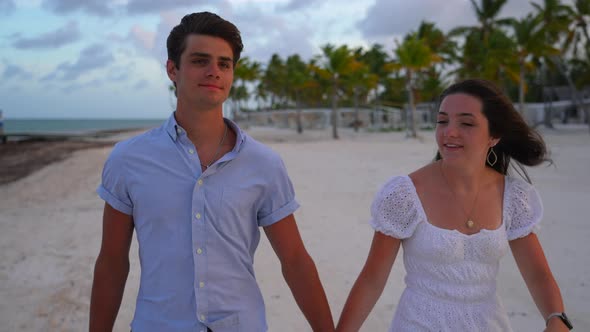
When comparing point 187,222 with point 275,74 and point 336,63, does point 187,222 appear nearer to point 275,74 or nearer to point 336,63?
point 336,63

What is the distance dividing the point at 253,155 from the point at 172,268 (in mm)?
549

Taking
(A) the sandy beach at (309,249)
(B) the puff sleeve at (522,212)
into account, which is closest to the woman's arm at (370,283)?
(B) the puff sleeve at (522,212)

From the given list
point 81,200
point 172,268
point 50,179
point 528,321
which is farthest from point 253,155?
point 50,179

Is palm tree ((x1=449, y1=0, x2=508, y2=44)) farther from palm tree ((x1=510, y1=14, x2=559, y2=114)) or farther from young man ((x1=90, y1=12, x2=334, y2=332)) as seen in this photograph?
young man ((x1=90, y1=12, x2=334, y2=332))

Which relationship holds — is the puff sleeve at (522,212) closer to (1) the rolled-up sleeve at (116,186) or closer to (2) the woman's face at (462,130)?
(2) the woman's face at (462,130)

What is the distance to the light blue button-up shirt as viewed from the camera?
1.76 metres

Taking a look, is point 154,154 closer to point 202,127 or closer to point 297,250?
point 202,127

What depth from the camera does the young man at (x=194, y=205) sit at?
1768 millimetres

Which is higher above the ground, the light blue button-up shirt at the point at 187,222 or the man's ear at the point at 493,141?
the man's ear at the point at 493,141

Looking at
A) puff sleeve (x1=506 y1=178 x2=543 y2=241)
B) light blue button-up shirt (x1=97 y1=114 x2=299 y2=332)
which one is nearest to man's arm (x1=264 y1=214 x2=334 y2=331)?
light blue button-up shirt (x1=97 y1=114 x2=299 y2=332)

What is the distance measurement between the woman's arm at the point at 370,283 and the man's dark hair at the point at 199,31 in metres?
1.08

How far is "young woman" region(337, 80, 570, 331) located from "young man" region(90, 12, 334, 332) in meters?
0.47

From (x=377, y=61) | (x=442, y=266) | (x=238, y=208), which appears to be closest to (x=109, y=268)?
(x=238, y=208)

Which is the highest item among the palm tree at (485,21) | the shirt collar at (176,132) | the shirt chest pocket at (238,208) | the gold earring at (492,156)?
the palm tree at (485,21)
